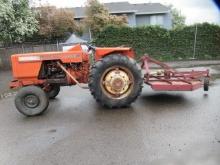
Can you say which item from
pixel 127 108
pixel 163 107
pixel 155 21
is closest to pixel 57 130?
pixel 127 108

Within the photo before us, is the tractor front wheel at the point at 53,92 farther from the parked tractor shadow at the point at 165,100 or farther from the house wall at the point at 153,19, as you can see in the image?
the house wall at the point at 153,19

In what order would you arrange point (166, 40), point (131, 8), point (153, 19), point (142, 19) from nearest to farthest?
point (166, 40), point (131, 8), point (153, 19), point (142, 19)

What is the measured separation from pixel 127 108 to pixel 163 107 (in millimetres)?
773

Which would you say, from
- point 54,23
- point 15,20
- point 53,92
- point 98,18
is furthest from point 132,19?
point 53,92

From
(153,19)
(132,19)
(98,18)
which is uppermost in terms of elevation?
(98,18)

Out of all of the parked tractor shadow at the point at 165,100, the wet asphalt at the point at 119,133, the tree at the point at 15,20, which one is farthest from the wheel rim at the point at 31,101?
the tree at the point at 15,20

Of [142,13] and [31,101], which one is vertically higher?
[142,13]

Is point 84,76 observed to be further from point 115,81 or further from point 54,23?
point 54,23

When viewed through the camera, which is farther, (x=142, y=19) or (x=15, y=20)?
(x=142, y=19)

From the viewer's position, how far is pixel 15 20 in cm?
1909

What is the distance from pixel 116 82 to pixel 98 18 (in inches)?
848

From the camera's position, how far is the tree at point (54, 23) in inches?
1051

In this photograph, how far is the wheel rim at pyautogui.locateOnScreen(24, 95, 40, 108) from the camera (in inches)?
315

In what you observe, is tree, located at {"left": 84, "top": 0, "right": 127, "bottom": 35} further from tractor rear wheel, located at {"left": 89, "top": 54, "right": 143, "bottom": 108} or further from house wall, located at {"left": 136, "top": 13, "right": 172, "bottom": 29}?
tractor rear wheel, located at {"left": 89, "top": 54, "right": 143, "bottom": 108}
